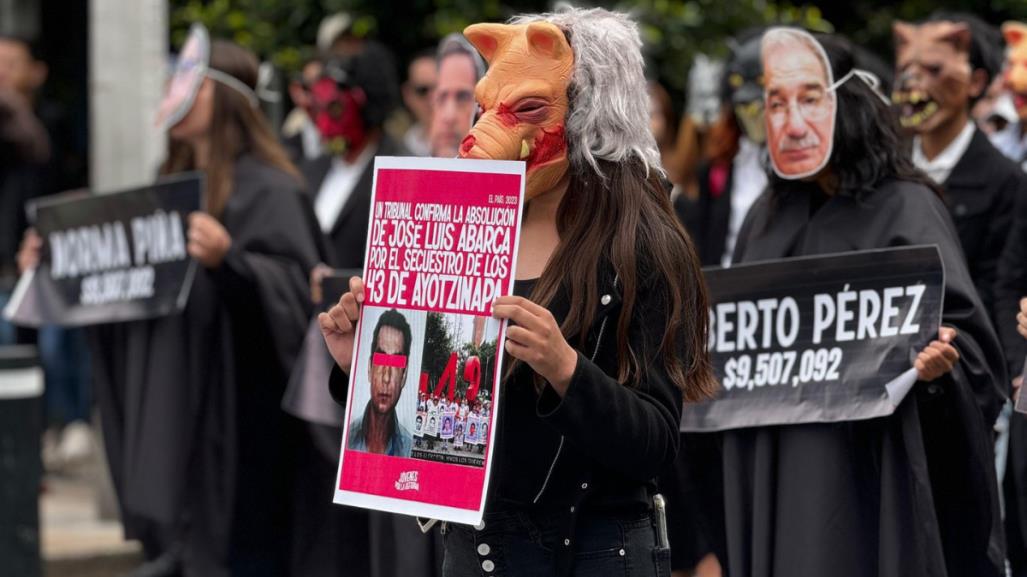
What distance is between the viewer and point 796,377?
16.4 ft

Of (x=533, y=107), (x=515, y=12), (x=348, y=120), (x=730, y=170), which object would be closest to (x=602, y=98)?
(x=533, y=107)

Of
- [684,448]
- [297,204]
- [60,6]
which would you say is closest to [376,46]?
[297,204]

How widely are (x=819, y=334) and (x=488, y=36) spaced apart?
5.26ft

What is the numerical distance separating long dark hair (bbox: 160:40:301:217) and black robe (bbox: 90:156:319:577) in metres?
0.06

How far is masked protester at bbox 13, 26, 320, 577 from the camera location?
6.77m

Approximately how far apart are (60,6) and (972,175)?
38.8 feet

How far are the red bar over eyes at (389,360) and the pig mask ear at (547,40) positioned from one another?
27.7 inches

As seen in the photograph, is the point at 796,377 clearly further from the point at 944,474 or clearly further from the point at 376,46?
the point at 376,46

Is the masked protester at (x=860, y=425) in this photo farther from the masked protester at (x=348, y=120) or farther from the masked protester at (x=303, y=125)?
the masked protester at (x=303, y=125)

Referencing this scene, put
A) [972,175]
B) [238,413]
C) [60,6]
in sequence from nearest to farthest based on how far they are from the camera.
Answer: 1. [972,175]
2. [238,413]
3. [60,6]

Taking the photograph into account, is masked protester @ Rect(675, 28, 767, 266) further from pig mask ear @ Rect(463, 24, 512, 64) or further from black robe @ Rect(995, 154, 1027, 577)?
pig mask ear @ Rect(463, 24, 512, 64)

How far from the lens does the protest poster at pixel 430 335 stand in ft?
11.3

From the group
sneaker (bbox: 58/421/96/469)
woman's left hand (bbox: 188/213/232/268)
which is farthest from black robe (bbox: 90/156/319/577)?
sneaker (bbox: 58/421/96/469)

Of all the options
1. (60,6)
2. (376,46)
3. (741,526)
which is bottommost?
(741,526)
